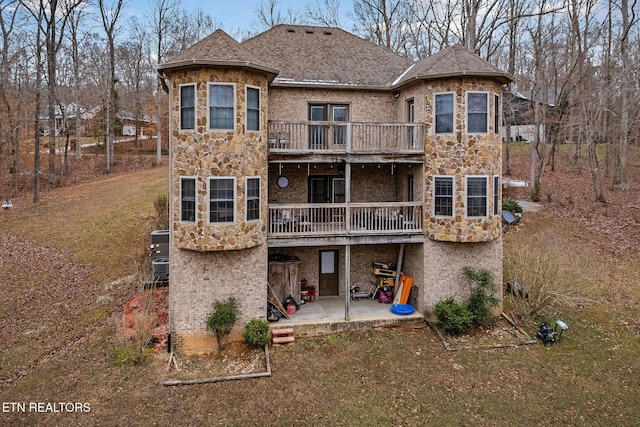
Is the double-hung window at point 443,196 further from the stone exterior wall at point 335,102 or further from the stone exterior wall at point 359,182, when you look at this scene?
the stone exterior wall at point 335,102

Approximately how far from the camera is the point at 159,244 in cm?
1688

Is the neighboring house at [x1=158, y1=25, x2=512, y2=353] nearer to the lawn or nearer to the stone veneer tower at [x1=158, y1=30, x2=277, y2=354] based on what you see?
the stone veneer tower at [x1=158, y1=30, x2=277, y2=354]

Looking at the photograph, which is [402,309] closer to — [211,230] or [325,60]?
[211,230]

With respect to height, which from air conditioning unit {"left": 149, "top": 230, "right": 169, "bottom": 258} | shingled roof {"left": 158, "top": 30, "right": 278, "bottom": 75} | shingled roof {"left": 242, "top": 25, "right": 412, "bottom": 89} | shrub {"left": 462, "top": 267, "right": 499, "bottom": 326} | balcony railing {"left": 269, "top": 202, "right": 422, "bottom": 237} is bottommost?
shrub {"left": 462, "top": 267, "right": 499, "bottom": 326}

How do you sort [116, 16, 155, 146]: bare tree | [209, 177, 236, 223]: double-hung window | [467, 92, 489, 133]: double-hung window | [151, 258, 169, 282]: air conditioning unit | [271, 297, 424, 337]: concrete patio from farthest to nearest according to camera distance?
[116, 16, 155, 146]: bare tree, [151, 258, 169, 282]: air conditioning unit, [467, 92, 489, 133]: double-hung window, [271, 297, 424, 337]: concrete patio, [209, 177, 236, 223]: double-hung window

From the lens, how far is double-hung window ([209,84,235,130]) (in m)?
12.2

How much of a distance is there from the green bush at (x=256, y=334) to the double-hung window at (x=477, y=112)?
9170 millimetres

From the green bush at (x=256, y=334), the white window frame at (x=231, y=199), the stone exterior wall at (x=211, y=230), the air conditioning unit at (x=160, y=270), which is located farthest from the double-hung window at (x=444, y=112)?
the air conditioning unit at (x=160, y=270)

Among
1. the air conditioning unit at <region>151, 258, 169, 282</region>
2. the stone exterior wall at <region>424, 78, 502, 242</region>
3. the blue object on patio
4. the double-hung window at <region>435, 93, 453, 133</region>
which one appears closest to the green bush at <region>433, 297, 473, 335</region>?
the blue object on patio

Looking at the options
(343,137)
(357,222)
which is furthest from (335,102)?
(357,222)

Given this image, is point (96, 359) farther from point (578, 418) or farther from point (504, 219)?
point (504, 219)

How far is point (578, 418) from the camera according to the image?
953 cm

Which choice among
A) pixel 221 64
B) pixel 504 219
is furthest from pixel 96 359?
pixel 504 219

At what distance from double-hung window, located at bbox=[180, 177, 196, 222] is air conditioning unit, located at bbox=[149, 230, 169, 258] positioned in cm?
505
